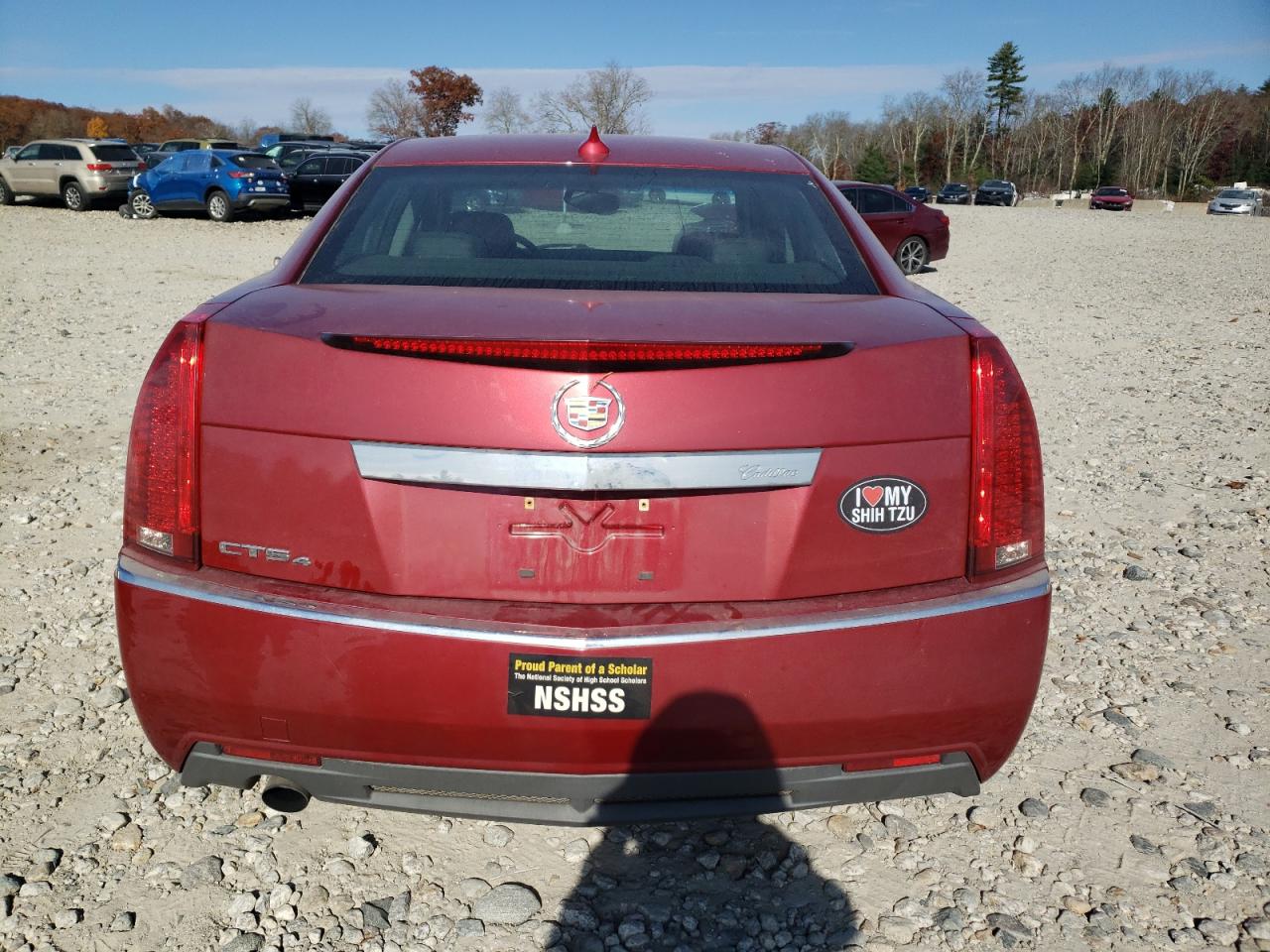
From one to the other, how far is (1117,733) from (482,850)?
195cm

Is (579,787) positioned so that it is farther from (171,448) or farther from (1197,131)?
(1197,131)

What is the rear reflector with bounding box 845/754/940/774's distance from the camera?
7.03 ft

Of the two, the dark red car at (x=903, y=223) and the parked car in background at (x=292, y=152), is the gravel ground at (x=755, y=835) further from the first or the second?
the parked car in background at (x=292, y=152)

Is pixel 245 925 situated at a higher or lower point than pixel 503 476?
lower

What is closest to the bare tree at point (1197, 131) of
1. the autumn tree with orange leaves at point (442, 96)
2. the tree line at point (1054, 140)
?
the tree line at point (1054, 140)

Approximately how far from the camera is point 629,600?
6.66 ft

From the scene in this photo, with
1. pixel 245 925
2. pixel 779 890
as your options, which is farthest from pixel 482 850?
pixel 779 890

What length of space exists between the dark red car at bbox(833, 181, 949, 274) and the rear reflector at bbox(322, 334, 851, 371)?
52.6 feet

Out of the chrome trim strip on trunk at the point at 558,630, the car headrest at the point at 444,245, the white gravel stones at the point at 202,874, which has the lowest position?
the white gravel stones at the point at 202,874

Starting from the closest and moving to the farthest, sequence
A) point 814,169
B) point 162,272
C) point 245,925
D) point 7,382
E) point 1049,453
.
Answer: point 245,925
point 814,169
point 1049,453
point 7,382
point 162,272

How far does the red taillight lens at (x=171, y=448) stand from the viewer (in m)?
2.09

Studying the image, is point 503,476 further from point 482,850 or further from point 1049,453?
point 1049,453

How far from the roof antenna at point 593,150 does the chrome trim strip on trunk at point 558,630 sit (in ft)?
5.13

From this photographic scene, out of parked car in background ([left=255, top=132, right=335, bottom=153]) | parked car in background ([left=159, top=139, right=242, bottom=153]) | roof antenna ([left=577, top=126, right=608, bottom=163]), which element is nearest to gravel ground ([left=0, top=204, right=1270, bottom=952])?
roof antenna ([left=577, top=126, right=608, bottom=163])
